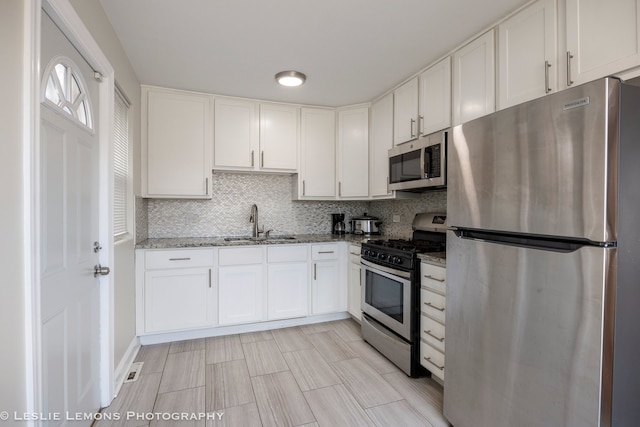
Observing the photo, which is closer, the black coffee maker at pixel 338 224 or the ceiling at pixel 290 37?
the ceiling at pixel 290 37

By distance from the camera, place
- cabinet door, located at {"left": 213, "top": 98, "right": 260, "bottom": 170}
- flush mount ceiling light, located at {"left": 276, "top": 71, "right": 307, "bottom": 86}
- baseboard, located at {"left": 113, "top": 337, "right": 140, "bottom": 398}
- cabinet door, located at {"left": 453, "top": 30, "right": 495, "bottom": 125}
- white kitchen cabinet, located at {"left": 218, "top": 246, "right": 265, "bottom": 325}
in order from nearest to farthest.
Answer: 1. cabinet door, located at {"left": 453, "top": 30, "right": 495, "bottom": 125}
2. baseboard, located at {"left": 113, "top": 337, "right": 140, "bottom": 398}
3. flush mount ceiling light, located at {"left": 276, "top": 71, "right": 307, "bottom": 86}
4. white kitchen cabinet, located at {"left": 218, "top": 246, "right": 265, "bottom": 325}
5. cabinet door, located at {"left": 213, "top": 98, "right": 260, "bottom": 170}

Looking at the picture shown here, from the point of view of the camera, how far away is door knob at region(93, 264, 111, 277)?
68.6 inches

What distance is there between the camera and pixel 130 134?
8.28 feet

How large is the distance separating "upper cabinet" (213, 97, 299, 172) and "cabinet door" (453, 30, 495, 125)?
1752 mm

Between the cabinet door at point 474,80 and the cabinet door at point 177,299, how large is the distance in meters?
2.49

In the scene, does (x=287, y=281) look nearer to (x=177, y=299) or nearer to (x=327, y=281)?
(x=327, y=281)

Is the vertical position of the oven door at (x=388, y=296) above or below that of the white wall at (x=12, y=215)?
below

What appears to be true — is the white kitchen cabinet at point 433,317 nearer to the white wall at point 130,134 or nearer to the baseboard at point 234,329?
the baseboard at point 234,329

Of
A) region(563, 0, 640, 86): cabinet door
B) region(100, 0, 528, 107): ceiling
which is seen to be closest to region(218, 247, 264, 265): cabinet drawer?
region(100, 0, 528, 107): ceiling

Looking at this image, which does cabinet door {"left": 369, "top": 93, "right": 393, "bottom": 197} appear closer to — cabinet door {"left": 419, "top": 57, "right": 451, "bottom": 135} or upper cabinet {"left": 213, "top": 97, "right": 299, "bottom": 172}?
cabinet door {"left": 419, "top": 57, "right": 451, "bottom": 135}

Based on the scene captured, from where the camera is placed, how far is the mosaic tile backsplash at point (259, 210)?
321cm

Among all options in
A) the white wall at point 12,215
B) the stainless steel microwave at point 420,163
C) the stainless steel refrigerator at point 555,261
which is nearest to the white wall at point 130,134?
the white wall at point 12,215

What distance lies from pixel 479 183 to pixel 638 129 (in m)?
0.55

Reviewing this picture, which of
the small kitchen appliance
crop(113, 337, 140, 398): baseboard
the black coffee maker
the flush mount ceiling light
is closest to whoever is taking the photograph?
crop(113, 337, 140, 398): baseboard
